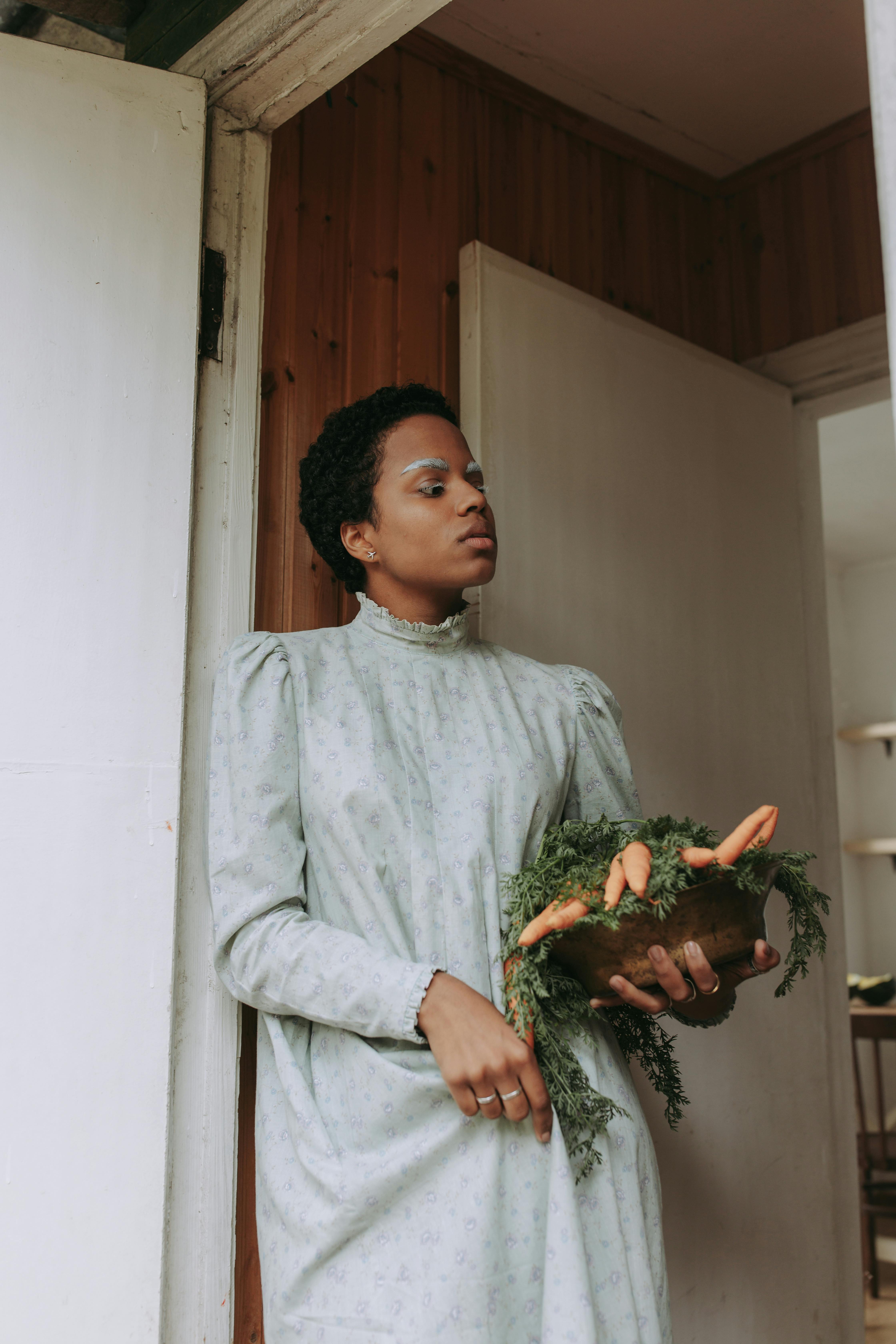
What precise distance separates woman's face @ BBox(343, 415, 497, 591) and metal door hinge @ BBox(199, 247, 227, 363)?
308 millimetres

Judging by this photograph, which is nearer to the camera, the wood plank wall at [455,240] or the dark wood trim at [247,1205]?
the dark wood trim at [247,1205]

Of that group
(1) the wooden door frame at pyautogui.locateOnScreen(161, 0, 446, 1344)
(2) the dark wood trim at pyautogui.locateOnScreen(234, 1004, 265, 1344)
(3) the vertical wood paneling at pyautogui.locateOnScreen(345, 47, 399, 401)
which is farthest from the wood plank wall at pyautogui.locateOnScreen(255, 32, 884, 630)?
(2) the dark wood trim at pyautogui.locateOnScreen(234, 1004, 265, 1344)

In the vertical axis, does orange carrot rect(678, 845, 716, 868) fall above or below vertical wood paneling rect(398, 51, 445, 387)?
below

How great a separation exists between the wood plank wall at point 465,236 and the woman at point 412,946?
264mm

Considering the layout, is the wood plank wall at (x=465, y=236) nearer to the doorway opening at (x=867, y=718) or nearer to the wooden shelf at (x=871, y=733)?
the doorway opening at (x=867, y=718)

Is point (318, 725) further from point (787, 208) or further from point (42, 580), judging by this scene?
point (787, 208)

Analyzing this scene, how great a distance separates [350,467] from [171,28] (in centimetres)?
73

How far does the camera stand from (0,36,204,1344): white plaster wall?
1.31 meters

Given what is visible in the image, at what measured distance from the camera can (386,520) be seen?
1.56m

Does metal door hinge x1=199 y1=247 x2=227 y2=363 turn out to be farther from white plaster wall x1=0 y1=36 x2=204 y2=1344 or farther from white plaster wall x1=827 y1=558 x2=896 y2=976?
white plaster wall x1=827 y1=558 x2=896 y2=976

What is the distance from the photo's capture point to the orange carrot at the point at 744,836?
1.16 metres

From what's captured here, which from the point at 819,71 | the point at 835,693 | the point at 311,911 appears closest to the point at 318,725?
the point at 311,911

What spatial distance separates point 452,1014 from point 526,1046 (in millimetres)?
85

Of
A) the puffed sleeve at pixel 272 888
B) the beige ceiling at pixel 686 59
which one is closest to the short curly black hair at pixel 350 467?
the puffed sleeve at pixel 272 888
